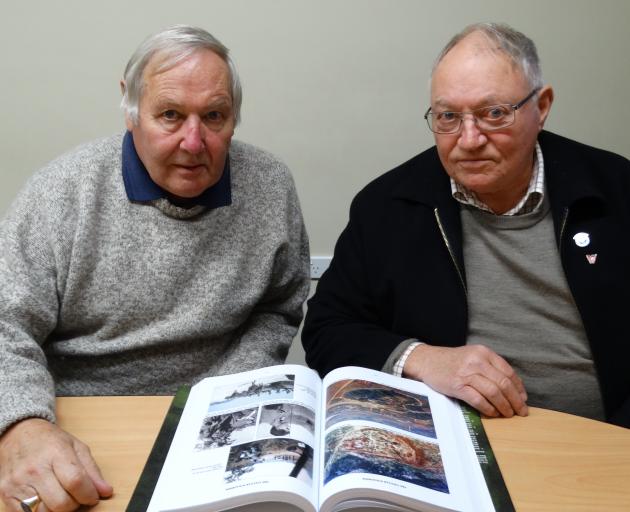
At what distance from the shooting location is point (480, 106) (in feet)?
4.34

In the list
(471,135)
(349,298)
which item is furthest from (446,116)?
(349,298)

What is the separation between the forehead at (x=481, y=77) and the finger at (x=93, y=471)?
2.94 ft

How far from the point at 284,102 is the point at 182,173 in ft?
2.80

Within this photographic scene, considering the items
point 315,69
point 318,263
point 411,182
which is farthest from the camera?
point 318,263

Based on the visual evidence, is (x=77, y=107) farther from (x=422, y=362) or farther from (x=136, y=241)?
(x=422, y=362)

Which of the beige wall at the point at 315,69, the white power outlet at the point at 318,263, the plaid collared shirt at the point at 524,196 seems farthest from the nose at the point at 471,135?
the white power outlet at the point at 318,263

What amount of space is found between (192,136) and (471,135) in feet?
1.75

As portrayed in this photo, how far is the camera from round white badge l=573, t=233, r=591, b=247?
4.48 ft

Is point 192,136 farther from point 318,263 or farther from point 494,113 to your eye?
point 318,263

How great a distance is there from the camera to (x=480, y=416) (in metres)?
1.09

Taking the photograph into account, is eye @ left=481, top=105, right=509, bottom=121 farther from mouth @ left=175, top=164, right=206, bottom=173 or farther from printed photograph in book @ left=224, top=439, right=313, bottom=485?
printed photograph in book @ left=224, top=439, right=313, bottom=485

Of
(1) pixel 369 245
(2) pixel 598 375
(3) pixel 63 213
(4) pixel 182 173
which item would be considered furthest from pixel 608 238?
(3) pixel 63 213

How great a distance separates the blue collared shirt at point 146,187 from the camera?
1.37 m

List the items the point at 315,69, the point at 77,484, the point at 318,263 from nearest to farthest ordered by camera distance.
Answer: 1. the point at 77,484
2. the point at 315,69
3. the point at 318,263
